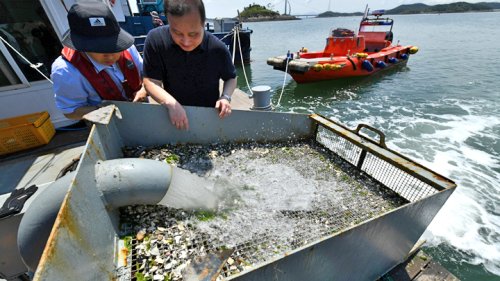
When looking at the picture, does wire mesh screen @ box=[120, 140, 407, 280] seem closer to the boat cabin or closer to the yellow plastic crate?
the yellow plastic crate

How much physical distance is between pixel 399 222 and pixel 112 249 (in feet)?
6.16

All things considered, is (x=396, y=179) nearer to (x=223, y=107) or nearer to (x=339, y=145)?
(x=339, y=145)

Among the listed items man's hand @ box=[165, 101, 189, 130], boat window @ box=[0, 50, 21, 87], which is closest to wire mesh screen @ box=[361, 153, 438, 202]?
man's hand @ box=[165, 101, 189, 130]

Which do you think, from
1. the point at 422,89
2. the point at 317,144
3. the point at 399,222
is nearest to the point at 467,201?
the point at 317,144

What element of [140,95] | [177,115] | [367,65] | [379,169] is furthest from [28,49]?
[367,65]

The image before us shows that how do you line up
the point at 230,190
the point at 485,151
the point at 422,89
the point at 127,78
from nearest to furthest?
the point at 230,190 → the point at 127,78 → the point at 485,151 → the point at 422,89

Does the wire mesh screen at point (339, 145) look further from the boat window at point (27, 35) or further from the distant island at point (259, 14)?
the distant island at point (259, 14)

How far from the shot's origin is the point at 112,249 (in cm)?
134

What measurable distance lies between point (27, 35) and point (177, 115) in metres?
3.84

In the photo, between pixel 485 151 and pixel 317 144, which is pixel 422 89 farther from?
pixel 317 144

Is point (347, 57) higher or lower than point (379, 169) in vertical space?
lower

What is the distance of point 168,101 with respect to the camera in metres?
2.00

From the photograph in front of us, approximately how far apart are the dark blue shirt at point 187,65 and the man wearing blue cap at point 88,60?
27 cm

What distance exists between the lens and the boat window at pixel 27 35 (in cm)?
355
